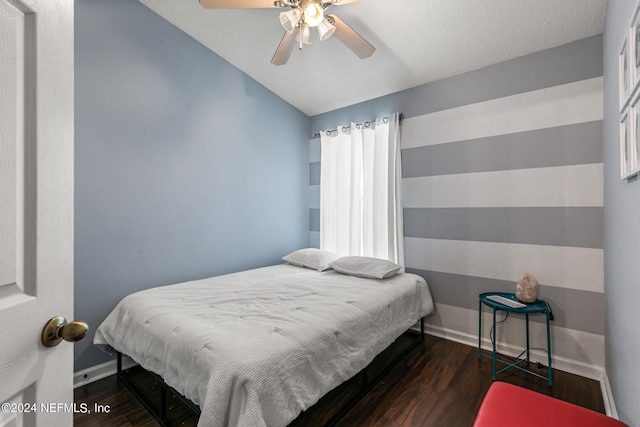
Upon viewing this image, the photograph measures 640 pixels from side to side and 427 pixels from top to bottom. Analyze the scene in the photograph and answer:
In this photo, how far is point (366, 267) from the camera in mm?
2771

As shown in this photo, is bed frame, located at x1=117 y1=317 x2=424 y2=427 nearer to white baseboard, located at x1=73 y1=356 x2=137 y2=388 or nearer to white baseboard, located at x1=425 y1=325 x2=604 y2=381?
white baseboard, located at x1=73 y1=356 x2=137 y2=388

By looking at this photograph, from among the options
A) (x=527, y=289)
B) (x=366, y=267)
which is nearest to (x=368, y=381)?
(x=366, y=267)

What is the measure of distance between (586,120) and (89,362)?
406 cm

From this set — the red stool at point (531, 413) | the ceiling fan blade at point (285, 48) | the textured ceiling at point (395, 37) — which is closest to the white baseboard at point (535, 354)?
the red stool at point (531, 413)

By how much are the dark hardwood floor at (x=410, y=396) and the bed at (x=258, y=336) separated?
0.93 feet

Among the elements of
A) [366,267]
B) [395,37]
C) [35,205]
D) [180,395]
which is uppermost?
[395,37]

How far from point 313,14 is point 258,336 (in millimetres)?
1854

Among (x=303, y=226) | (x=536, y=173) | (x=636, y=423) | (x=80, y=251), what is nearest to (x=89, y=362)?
(x=80, y=251)

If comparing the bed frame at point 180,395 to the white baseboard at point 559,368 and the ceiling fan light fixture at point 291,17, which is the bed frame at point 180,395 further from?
the ceiling fan light fixture at point 291,17

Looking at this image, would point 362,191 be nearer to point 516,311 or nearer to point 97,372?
point 516,311

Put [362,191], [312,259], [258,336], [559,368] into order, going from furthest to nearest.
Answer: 1. [362,191]
2. [312,259]
3. [559,368]
4. [258,336]

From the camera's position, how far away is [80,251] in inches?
81.2

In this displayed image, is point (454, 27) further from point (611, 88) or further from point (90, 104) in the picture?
point (90, 104)

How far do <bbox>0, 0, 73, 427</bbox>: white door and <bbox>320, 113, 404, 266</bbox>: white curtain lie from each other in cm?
273
